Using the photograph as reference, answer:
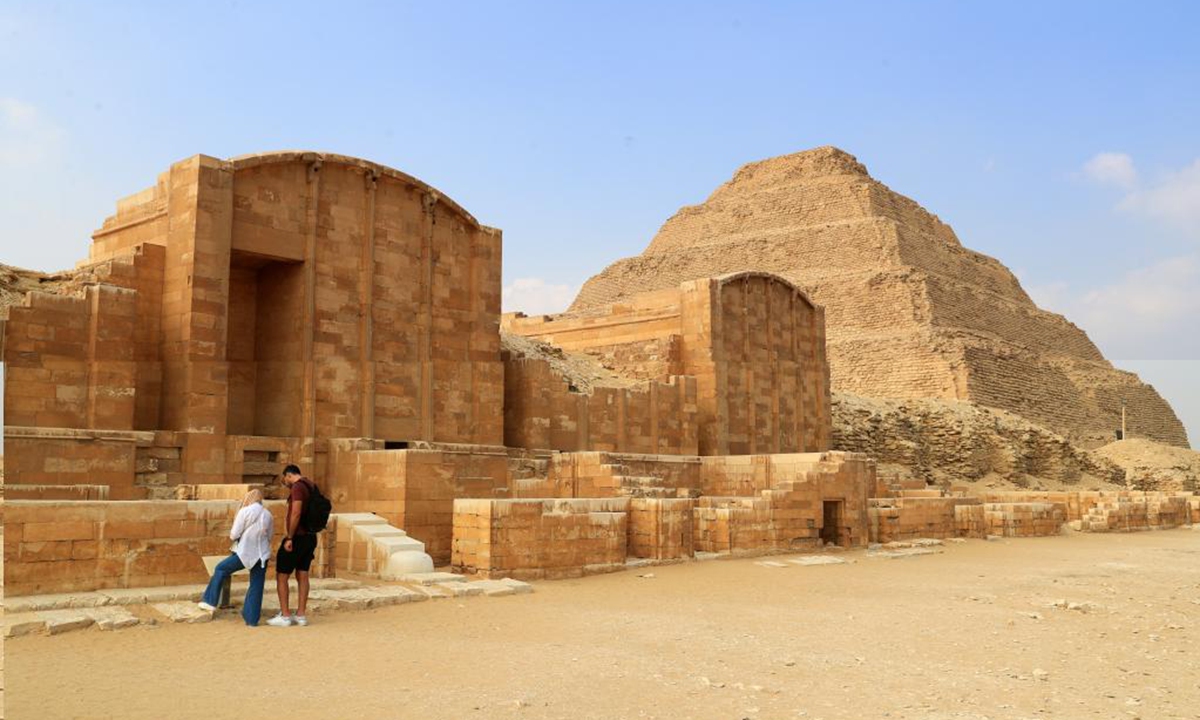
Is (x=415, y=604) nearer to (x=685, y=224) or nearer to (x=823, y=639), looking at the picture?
(x=823, y=639)

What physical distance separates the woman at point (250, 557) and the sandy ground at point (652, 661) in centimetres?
18

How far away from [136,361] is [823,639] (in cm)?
981

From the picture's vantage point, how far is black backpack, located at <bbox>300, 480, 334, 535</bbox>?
7.00m

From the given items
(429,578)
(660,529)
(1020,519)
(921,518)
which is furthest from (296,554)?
(1020,519)

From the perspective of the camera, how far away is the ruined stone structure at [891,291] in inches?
2226

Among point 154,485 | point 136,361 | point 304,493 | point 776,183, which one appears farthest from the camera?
point 776,183

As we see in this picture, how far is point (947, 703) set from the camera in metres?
5.12

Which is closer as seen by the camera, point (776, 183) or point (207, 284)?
point (207, 284)

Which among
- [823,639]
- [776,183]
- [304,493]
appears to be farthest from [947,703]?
[776,183]

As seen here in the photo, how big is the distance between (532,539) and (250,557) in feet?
12.8

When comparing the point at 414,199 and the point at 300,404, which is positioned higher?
the point at 414,199

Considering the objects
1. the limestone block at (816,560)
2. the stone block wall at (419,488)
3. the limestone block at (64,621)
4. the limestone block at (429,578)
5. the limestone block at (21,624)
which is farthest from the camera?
the limestone block at (816,560)

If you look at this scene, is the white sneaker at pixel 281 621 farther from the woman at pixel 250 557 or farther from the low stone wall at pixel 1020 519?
the low stone wall at pixel 1020 519

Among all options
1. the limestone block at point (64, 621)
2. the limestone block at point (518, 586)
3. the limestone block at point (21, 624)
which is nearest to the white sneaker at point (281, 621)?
the limestone block at point (64, 621)
